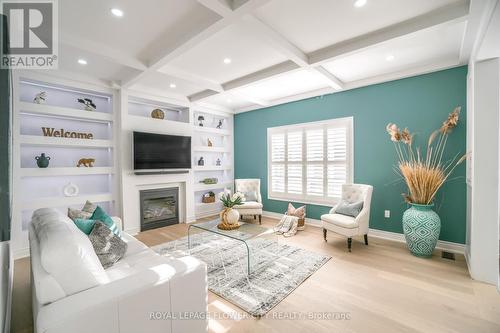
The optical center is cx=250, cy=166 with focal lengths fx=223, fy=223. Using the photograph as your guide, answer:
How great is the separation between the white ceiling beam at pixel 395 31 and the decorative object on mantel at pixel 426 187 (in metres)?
1.37

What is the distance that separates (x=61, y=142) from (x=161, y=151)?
157cm

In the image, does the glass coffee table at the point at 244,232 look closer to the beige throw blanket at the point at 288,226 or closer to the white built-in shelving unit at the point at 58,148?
the beige throw blanket at the point at 288,226

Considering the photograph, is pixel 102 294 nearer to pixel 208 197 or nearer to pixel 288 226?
pixel 288 226

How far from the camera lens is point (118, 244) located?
208cm

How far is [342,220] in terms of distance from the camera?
3.42 meters

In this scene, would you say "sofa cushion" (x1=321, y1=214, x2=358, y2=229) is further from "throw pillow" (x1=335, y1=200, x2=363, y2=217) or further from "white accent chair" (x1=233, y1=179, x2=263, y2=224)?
"white accent chair" (x1=233, y1=179, x2=263, y2=224)

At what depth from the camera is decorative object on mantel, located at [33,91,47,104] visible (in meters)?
3.43

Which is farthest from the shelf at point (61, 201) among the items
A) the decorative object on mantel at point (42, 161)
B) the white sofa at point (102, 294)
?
the white sofa at point (102, 294)

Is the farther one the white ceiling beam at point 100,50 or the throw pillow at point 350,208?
the throw pillow at point 350,208

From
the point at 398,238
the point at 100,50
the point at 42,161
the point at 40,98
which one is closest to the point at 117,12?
the point at 100,50

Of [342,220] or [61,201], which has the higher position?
[61,201]

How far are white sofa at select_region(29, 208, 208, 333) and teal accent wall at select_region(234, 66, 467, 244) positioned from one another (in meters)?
3.53

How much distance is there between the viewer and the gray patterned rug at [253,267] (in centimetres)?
223

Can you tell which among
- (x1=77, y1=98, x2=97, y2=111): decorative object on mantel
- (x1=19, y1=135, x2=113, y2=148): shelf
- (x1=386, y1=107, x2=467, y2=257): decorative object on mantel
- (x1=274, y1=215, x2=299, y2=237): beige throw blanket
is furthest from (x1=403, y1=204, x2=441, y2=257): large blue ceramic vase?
(x1=77, y1=98, x2=97, y2=111): decorative object on mantel
